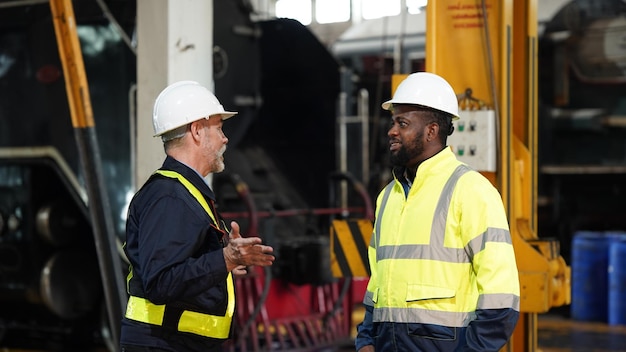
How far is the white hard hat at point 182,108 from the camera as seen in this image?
3.09 metres

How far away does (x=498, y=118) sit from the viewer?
467cm

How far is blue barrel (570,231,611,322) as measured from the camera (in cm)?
1030

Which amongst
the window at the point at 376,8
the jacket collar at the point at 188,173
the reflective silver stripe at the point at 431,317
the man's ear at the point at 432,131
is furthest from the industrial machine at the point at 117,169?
the window at the point at 376,8

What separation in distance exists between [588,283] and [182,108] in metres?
8.11

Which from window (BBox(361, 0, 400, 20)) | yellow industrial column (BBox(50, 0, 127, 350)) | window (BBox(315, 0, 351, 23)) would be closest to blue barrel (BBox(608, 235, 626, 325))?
yellow industrial column (BBox(50, 0, 127, 350))

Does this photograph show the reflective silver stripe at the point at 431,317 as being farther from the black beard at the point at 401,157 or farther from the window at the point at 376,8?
the window at the point at 376,8

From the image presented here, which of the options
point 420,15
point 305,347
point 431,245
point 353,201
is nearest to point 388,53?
point 420,15

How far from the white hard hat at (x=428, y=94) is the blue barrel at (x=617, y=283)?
7142 mm

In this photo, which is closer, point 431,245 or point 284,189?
point 431,245

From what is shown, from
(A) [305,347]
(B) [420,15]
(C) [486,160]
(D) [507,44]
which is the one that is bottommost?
(A) [305,347]

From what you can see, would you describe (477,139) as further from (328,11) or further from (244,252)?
(328,11)

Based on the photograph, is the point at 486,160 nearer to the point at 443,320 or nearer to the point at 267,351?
the point at 443,320

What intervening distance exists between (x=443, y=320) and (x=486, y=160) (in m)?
1.75

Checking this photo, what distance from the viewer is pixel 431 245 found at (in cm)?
309
